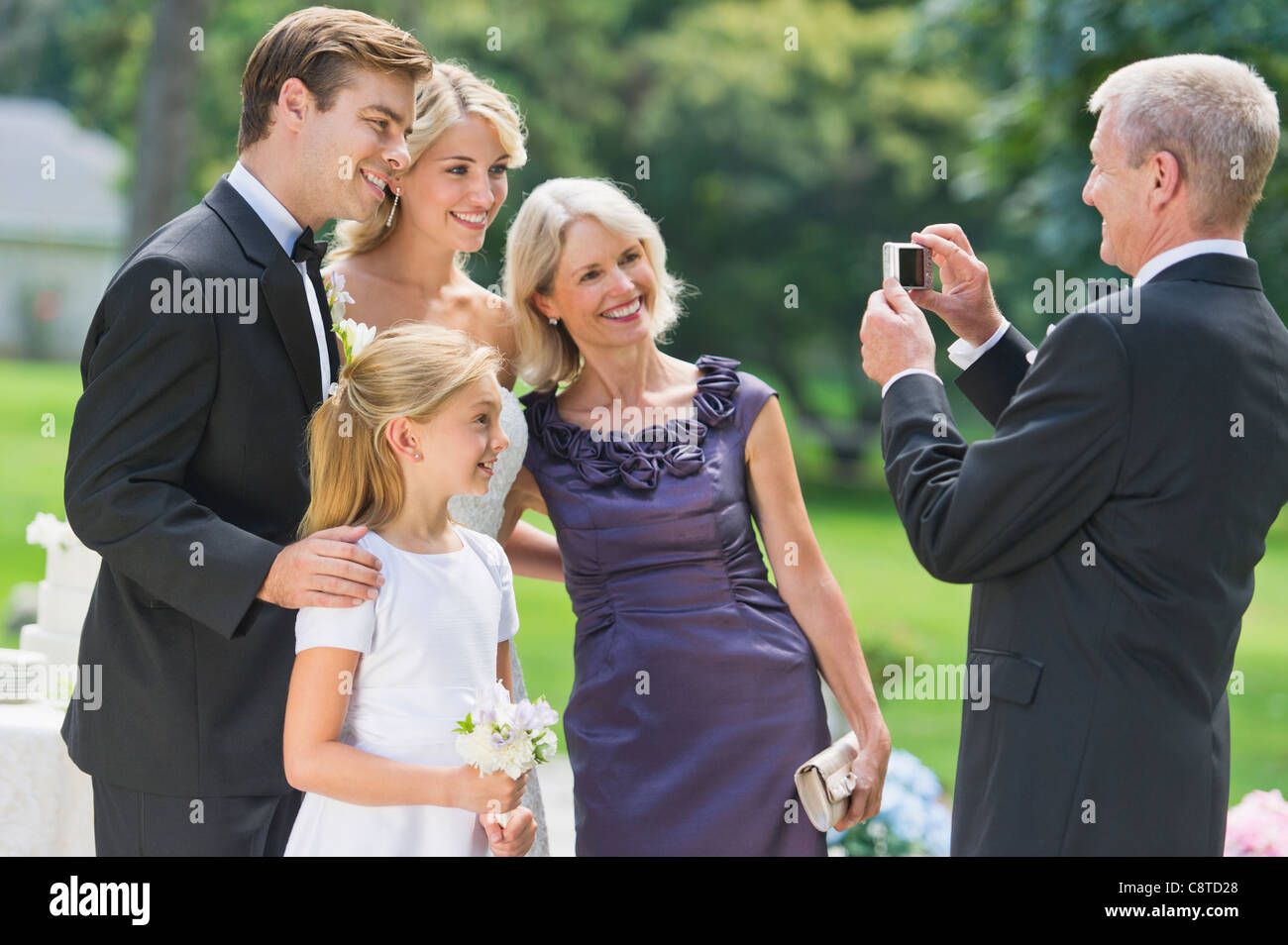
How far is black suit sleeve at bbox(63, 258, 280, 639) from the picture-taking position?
2639 mm

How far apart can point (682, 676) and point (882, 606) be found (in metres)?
14.2

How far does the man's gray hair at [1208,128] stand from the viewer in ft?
8.68

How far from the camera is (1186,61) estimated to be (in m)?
2.70

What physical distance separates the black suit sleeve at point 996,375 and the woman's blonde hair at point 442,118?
1.46 metres

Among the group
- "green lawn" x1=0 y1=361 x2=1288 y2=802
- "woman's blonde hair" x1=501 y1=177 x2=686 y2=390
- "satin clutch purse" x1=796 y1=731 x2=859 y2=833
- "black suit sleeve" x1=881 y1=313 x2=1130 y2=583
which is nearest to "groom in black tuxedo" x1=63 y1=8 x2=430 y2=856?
"woman's blonde hair" x1=501 y1=177 x2=686 y2=390

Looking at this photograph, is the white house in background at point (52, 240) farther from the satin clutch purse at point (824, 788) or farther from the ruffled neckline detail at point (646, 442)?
the satin clutch purse at point (824, 788)

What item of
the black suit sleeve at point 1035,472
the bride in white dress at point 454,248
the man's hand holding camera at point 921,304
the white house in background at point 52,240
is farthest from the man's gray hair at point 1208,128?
the white house in background at point 52,240

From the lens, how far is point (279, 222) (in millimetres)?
2953

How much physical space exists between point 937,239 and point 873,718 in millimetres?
1222

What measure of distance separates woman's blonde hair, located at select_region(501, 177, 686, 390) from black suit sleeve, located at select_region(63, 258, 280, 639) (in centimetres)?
126

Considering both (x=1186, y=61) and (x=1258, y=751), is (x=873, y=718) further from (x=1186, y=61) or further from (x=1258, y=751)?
(x=1258, y=751)

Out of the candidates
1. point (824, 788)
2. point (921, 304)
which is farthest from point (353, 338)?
point (824, 788)

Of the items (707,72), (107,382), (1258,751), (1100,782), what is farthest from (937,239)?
(707,72)

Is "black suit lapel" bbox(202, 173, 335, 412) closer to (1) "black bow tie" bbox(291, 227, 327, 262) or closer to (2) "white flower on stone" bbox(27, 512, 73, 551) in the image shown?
(1) "black bow tie" bbox(291, 227, 327, 262)
